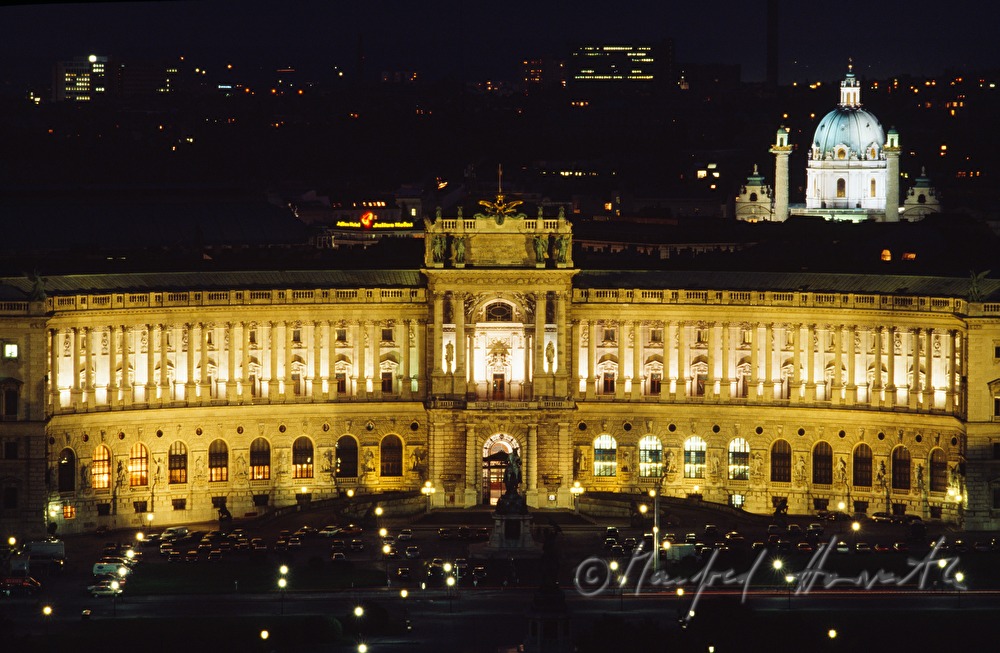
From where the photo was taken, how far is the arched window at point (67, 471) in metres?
196

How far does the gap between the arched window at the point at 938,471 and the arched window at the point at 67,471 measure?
47158 mm

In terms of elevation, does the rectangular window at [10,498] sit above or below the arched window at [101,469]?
below

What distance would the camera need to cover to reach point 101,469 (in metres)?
198

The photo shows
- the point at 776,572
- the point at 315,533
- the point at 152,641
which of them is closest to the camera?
the point at 152,641

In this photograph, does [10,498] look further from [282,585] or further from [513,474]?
[282,585]

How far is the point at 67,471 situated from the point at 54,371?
5.51m

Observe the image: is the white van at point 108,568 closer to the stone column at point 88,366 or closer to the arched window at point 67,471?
the arched window at point 67,471

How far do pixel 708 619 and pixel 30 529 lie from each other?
50.5 m

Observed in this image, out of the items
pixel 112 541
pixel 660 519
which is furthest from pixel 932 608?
pixel 112 541

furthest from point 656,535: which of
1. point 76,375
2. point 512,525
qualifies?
point 76,375

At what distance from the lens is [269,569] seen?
175 meters

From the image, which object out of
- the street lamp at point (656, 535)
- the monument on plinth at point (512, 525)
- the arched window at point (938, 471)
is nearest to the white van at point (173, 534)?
the monument on plinth at point (512, 525)

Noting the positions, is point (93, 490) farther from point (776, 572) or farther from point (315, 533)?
point (776, 572)

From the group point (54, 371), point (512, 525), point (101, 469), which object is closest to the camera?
point (512, 525)
